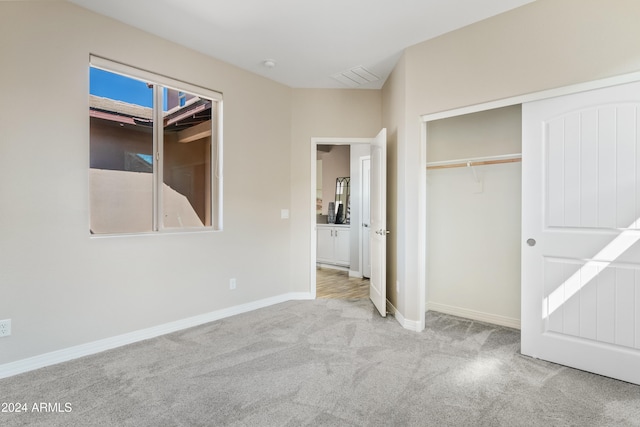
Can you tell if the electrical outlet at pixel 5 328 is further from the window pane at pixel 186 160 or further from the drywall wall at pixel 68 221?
the window pane at pixel 186 160

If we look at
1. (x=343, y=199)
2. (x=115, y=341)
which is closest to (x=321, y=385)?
(x=115, y=341)

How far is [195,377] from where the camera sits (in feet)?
7.32

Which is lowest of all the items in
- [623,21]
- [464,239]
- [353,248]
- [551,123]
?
[353,248]

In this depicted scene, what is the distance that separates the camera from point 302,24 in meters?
2.80

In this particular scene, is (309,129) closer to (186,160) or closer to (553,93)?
(186,160)

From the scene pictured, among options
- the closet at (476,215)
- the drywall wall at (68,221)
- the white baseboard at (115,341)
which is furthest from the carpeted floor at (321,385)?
the closet at (476,215)

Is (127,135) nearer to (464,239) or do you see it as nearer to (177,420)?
(177,420)

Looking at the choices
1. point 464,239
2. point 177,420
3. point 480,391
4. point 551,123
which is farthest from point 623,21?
point 177,420

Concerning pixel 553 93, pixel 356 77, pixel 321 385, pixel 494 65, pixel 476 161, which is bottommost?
pixel 321 385

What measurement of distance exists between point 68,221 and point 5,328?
0.82m

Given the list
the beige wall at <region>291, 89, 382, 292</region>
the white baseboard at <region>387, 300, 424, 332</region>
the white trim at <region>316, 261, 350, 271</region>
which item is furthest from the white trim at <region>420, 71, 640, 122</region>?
the white trim at <region>316, 261, 350, 271</region>

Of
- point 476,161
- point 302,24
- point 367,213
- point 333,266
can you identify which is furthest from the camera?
point 333,266

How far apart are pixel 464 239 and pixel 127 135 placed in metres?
3.56

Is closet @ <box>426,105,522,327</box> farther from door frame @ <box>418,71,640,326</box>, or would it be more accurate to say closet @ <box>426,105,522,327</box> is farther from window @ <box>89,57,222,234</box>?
window @ <box>89,57,222,234</box>
